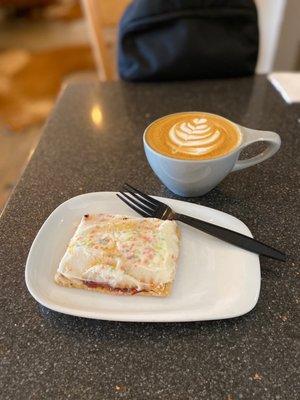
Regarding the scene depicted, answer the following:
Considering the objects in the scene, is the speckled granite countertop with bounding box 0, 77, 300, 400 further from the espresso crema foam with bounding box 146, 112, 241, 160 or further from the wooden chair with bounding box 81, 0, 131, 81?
the wooden chair with bounding box 81, 0, 131, 81

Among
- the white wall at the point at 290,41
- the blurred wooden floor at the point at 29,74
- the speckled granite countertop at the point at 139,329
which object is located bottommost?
the blurred wooden floor at the point at 29,74

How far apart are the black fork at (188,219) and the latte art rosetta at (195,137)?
0.08m

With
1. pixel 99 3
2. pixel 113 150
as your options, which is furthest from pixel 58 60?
pixel 113 150

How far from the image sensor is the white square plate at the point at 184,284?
0.37 meters

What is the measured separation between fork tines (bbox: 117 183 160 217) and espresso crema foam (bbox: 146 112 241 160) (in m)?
0.07

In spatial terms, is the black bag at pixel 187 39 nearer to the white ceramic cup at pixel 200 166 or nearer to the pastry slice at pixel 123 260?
the white ceramic cup at pixel 200 166

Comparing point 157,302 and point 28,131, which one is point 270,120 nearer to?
point 157,302

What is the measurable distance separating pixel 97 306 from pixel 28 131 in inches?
73.7

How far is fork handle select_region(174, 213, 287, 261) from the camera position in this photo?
422 millimetres

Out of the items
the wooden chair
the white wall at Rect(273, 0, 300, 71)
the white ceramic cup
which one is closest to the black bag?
the wooden chair

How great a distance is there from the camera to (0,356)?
359 millimetres

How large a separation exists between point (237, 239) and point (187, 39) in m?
0.55

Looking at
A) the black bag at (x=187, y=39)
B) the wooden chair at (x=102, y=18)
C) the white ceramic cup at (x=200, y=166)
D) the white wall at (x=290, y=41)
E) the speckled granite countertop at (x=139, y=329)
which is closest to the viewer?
the speckled granite countertop at (x=139, y=329)

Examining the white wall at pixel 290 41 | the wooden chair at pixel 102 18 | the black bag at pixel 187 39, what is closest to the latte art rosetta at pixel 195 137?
the black bag at pixel 187 39
